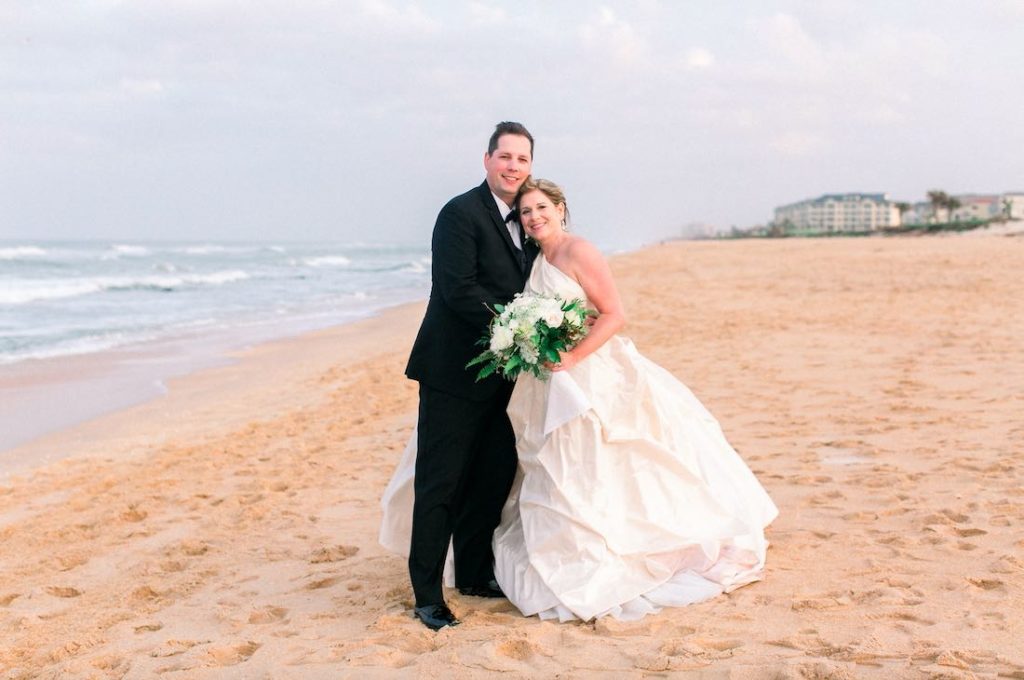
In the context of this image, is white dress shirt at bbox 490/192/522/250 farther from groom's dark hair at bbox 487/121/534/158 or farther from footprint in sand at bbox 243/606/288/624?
footprint in sand at bbox 243/606/288/624

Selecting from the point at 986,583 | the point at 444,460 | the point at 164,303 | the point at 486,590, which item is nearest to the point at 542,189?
the point at 444,460

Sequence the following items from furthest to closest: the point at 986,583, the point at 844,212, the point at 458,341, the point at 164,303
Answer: the point at 844,212 < the point at 164,303 < the point at 458,341 < the point at 986,583

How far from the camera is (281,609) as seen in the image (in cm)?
429

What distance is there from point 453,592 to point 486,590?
0.54ft

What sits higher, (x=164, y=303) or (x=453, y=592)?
(x=164, y=303)

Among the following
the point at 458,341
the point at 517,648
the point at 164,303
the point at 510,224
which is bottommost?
the point at 517,648

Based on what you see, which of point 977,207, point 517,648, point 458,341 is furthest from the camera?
point 977,207

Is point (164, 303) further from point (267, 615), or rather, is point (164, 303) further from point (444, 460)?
point (444, 460)

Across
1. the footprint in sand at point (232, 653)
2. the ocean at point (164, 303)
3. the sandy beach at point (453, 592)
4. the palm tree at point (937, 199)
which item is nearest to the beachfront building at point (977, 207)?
the palm tree at point (937, 199)

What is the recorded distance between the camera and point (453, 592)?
173 inches

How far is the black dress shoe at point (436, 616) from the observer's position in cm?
388

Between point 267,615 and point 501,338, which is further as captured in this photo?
point 267,615

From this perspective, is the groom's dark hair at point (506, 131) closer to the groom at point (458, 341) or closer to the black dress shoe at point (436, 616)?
the groom at point (458, 341)

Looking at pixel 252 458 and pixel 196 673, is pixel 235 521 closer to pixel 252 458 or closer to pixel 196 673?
pixel 252 458
